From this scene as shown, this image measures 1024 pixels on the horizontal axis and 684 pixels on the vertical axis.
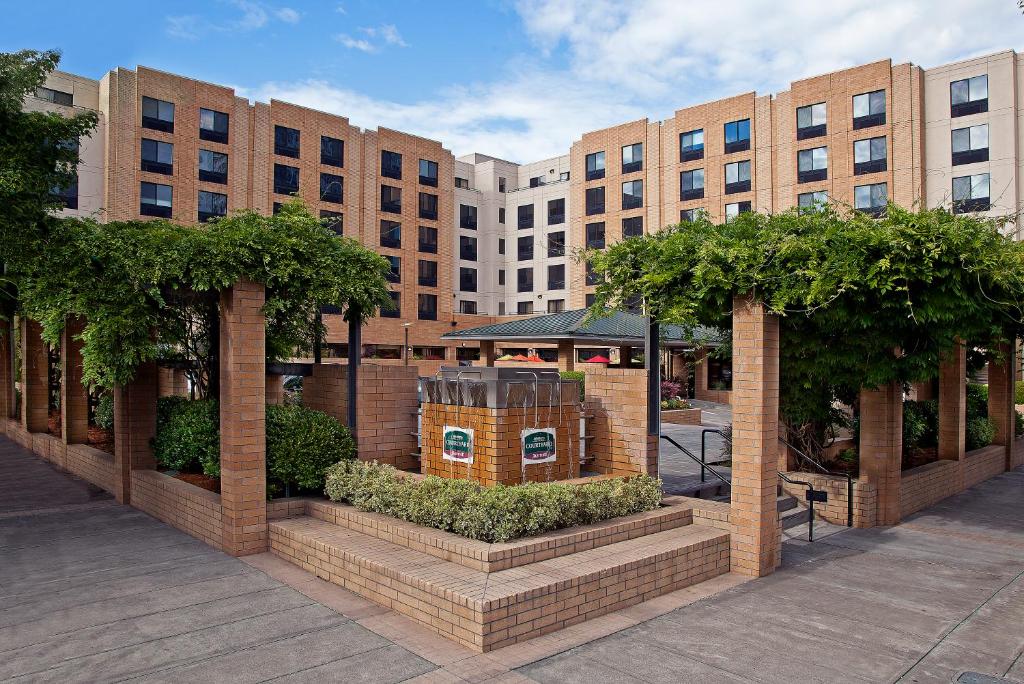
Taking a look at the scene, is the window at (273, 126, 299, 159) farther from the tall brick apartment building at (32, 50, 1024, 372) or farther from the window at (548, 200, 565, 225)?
the window at (548, 200, 565, 225)

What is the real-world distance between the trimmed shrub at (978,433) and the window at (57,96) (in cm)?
4223

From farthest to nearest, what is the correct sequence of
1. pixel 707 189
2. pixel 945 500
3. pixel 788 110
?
1. pixel 707 189
2. pixel 788 110
3. pixel 945 500

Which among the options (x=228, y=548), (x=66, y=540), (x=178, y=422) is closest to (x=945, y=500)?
(x=228, y=548)

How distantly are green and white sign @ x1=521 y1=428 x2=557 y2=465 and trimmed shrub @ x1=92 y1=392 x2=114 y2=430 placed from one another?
9842 mm

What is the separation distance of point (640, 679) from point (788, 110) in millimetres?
42972

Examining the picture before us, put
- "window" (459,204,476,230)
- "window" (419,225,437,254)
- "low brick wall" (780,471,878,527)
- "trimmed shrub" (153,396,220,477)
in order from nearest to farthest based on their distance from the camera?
1. "trimmed shrub" (153,396,220,477)
2. "low brick wall" (780,471,878,527)
3. "window" (419,225,437,254)
4. "window" (459,204,476,230)

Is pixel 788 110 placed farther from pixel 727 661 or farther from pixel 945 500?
pixel 727 661

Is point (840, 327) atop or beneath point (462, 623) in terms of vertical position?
atop

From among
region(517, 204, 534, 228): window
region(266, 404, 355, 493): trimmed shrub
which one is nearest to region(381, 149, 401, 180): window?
region(517, 204, 534, 228): window

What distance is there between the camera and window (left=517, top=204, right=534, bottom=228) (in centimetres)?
5631

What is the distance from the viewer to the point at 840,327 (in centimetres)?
936

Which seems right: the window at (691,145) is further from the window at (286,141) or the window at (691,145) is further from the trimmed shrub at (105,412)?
the trimmed shrub at (105,412)

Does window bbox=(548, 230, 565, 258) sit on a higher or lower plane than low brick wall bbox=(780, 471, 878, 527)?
higher

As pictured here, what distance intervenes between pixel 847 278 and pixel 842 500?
4.43 m
